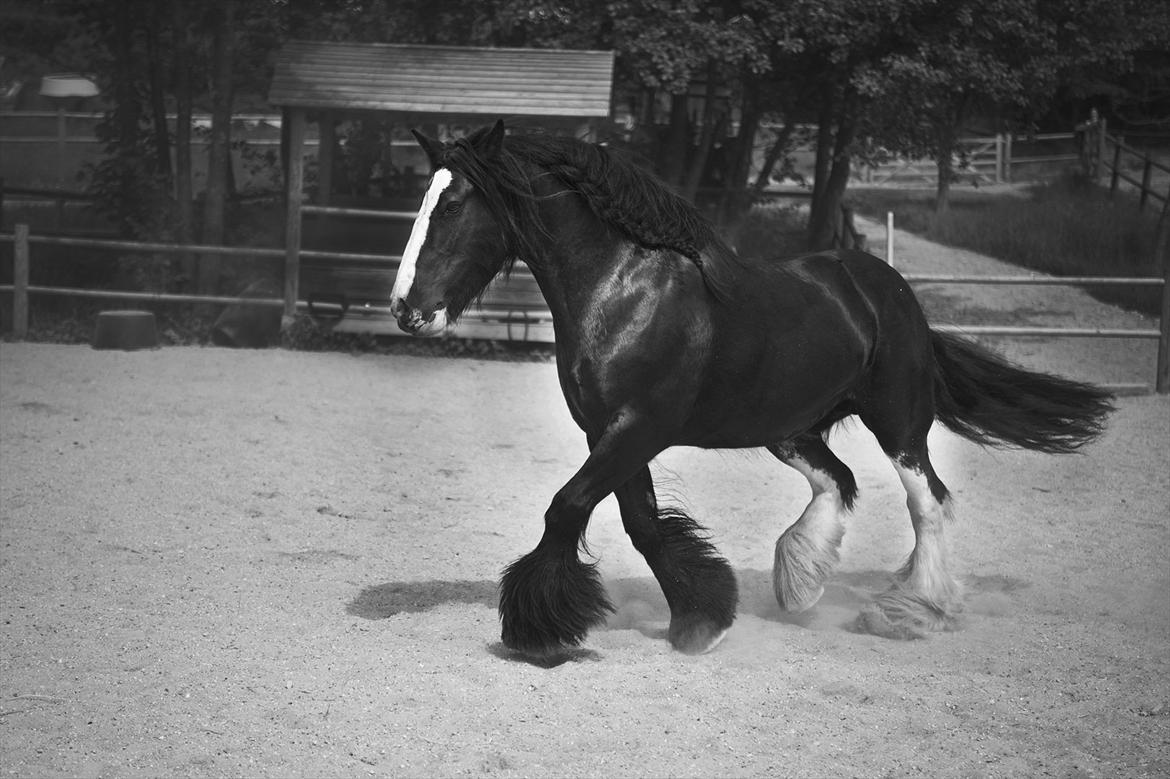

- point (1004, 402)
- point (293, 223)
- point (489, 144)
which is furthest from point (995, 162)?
point (489, 144)

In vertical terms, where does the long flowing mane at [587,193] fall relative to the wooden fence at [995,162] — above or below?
above

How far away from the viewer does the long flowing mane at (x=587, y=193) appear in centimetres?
417

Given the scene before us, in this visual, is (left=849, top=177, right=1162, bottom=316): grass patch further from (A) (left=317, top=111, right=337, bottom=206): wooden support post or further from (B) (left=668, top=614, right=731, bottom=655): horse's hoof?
(B) (left=668, top=614, right=731, bottom=655): horse's hoof

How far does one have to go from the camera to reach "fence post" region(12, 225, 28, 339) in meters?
11.3

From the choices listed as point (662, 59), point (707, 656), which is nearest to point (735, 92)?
point (662, 59)

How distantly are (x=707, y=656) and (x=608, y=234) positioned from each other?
1.59 metres

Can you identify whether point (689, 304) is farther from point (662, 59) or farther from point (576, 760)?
point (662, 59)

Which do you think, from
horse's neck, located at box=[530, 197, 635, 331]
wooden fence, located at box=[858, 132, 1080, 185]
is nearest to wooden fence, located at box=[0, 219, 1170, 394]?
horse's neck, located at box=[530, 197, 635, 331]

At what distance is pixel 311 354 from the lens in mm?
11109

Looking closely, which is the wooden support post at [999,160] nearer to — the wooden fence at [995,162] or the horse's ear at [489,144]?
the wooden fence at [995,162]

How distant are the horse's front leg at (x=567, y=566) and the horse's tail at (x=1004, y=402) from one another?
1872 mm

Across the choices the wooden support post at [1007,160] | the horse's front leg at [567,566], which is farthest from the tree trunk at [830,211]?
the wooden support post at [1007,160]

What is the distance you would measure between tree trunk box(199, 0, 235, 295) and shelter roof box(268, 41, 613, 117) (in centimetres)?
126

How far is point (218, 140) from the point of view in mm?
13125
